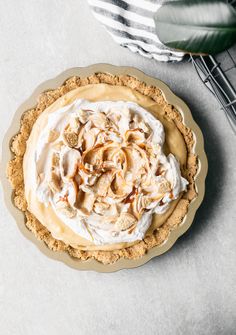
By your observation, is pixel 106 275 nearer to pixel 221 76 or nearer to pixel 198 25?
pixel 221 76

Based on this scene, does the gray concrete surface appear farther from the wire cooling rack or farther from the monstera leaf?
the monstera leaf

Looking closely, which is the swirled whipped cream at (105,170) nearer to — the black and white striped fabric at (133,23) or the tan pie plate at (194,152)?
the tan pie plate at (194,152)

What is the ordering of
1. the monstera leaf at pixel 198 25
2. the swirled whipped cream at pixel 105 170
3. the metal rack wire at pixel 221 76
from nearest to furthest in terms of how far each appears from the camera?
the monstera leaf at pixel 198 25
the swirled whipped cream at pixel 105 170
the metal rack wire at pixel 221 76

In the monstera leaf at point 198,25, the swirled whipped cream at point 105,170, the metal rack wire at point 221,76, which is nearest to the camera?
the monstera leaf at point 198,25

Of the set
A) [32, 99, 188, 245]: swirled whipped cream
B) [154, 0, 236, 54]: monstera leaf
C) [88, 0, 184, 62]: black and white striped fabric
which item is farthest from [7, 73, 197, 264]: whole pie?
[154, 0, 236, 54]: monstera leaf

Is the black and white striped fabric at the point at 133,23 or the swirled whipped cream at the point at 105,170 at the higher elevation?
the black and white striped fabric at the point at 133,23

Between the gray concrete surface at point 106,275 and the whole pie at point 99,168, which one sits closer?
the whole pie at point 99,168

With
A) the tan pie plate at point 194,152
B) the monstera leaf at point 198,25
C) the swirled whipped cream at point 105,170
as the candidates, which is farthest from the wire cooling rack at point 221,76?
the monstera leaf at point 198,25
